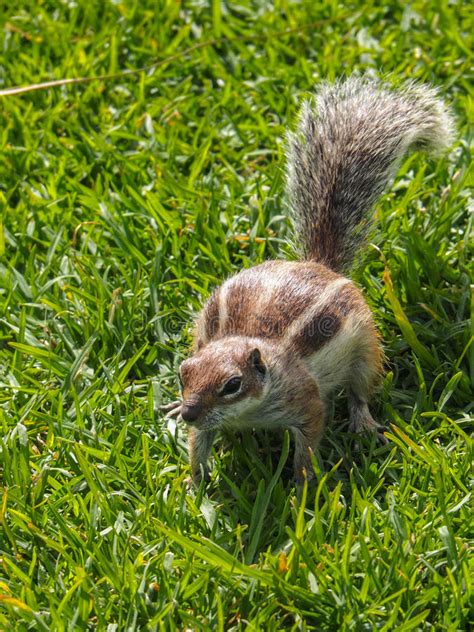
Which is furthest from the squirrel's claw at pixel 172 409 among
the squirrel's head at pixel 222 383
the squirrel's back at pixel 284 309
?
the squirrel's head at pixel 222 383

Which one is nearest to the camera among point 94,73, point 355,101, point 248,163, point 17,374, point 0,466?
point 0,466

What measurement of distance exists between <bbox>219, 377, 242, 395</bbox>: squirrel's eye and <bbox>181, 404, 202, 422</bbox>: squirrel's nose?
0.11 metres

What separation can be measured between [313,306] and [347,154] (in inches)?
34.1

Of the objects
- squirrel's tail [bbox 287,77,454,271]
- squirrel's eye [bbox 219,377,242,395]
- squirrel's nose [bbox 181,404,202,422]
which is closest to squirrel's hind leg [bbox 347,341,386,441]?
squirrel's tail [bbox 287,77,454,271]

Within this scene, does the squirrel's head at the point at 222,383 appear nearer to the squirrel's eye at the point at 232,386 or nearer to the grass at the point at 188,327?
the squirrel's eye at the point at 232,386

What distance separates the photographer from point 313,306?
3.88 m

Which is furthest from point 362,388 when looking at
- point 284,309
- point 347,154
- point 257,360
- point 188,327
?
point 347,154

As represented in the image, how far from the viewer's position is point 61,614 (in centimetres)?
319

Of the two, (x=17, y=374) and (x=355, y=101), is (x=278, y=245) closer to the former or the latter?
(x=355, y=101)

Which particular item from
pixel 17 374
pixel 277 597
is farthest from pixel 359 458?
pixel 17 374

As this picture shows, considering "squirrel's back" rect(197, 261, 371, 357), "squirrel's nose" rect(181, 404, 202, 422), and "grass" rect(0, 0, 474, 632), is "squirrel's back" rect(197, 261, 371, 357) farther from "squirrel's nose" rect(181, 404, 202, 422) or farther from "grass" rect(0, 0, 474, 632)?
"squirrel's nose" rect(181, 404, 202, 422)

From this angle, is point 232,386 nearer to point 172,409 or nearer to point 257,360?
point 257,360

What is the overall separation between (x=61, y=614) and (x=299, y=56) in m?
3.87

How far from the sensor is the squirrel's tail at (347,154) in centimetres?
434
